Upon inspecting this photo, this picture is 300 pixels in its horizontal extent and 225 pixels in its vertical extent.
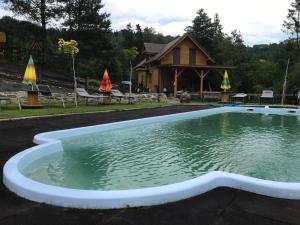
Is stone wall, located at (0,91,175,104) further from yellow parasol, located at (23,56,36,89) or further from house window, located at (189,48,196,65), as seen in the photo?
house window, located at (189,48,196,65)

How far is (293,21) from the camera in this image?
31891 mm

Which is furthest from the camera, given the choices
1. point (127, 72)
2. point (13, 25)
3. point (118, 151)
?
point (127, 72)

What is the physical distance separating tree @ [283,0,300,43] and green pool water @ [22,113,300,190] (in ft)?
86.3

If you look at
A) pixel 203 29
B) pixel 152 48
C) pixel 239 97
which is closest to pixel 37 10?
pixel 152 48

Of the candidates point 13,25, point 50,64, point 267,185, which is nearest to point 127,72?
point 50,64

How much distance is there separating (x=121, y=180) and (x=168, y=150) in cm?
240

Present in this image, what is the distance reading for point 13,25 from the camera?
19.0 metres

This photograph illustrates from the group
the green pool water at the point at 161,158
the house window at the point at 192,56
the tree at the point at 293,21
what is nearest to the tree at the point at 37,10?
the house window at the point at 192,56

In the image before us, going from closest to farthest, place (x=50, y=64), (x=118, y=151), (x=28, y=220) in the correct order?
1. (x=28, y=220)
2. (x=118, y=151)
3. (x=50, y=64)

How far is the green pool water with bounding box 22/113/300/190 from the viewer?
4773 mm

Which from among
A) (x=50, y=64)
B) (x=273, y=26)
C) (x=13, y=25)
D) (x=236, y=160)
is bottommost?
(x=236, y=160)

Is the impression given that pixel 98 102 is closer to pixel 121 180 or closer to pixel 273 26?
pixel 121 180

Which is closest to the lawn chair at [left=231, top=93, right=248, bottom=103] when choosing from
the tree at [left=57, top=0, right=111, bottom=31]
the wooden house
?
the wooden house

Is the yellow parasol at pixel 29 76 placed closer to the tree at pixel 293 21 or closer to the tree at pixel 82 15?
the tree at pixel 82 15
